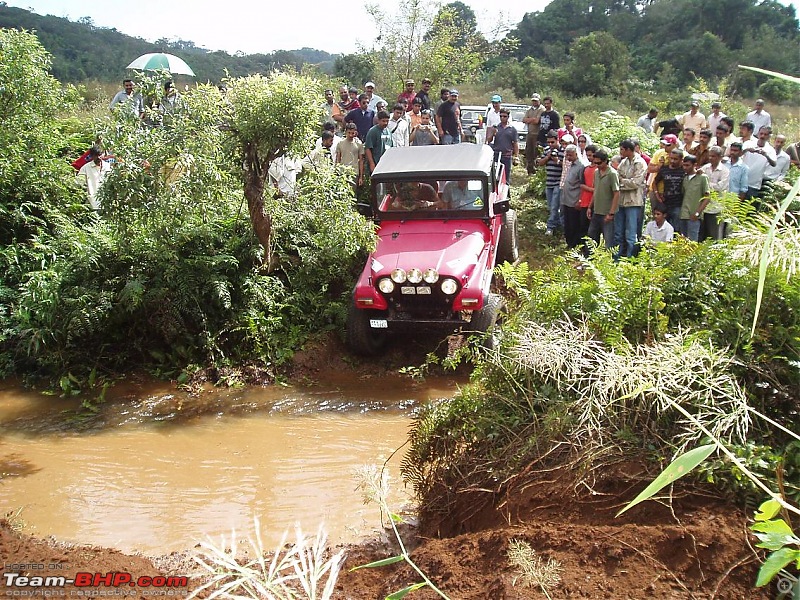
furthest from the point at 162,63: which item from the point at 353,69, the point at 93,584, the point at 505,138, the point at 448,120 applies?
the point at 353,69

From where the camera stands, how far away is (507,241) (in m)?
9.19

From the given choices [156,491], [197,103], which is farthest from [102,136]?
[156,491]

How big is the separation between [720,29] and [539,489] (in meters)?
34.0

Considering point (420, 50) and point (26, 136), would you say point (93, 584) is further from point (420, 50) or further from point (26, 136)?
point (420, 50)

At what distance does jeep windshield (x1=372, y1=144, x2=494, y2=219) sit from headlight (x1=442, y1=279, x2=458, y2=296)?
1173 millimetres

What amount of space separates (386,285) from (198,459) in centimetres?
242

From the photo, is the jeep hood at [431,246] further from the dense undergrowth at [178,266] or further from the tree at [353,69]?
the tree at [353,69]

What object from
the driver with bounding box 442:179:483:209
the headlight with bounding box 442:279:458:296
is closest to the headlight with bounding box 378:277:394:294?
the headlight with bounding box 442:279:458:296

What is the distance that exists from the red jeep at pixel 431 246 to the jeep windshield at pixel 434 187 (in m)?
0.01

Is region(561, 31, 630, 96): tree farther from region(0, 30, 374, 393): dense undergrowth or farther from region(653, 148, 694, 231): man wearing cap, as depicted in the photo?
region(0, 30, 374, 393): dense undergrowth

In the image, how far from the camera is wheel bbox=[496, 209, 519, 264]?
9125 millimetres

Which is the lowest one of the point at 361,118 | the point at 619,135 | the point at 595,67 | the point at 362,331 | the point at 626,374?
the point at 362,331

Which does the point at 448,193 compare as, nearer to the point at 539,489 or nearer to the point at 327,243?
the point at 327,243

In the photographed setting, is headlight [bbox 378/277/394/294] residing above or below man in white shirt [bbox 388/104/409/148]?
below
